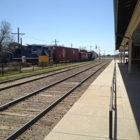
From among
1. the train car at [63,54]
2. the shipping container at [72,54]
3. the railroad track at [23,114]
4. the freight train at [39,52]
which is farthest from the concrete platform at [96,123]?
the shipping container at [72,54]

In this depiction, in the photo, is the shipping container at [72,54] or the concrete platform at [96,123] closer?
the concrete platform at [96,123]

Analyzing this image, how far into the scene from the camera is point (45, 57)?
3694 cm

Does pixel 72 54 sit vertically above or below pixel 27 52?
above

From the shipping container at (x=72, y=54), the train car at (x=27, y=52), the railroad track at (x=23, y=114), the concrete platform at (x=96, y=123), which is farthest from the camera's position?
the shipping container at (x=72, y=54)

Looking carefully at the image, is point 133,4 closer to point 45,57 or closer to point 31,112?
→ point 31,112

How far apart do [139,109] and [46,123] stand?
3464 millimetres

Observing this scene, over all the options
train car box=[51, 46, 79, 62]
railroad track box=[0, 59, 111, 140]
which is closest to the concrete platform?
railroad track box=[0, 59, 111, 140]

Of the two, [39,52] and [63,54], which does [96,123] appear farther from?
[63,54]

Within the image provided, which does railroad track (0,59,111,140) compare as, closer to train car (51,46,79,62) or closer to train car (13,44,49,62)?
train car (13,44,49,62)

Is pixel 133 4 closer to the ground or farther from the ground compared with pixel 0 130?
farther from the ground

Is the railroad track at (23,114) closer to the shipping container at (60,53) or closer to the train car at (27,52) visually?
the train car at (27,52)

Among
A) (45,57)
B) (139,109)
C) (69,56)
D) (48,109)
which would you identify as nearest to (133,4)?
(139,109)

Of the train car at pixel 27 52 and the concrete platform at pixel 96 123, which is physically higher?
the train car at pixel 27 52

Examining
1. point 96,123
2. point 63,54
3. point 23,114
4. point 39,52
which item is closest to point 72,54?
point 63,54
